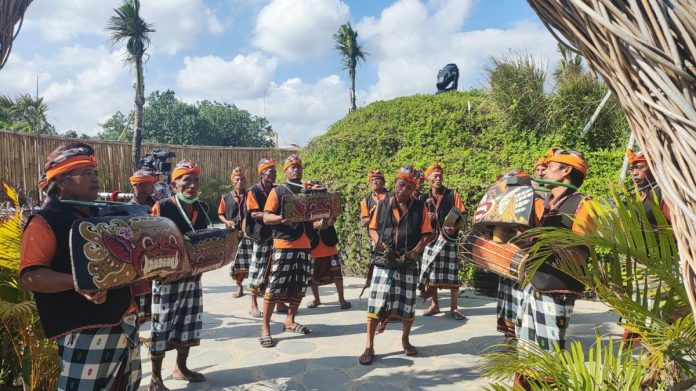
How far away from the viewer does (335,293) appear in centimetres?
732

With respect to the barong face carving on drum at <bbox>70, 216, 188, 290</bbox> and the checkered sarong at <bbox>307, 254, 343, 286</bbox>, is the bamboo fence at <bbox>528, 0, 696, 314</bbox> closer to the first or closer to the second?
the barong face carving on drum at <bbox>70, 216, 188, 290</bbox>

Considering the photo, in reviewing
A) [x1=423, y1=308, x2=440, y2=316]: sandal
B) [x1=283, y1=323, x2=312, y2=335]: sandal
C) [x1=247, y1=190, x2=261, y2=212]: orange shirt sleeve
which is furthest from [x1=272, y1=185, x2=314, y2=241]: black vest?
[x1=423, y1=308, x2=440, y2=316]: sandal

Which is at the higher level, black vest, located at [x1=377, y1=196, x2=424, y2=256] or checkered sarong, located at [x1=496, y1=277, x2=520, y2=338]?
black vest, located at [x1=377, y1=196, x2=424, y2=256]

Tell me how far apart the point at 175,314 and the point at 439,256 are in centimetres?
356

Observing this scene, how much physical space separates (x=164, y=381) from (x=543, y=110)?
9.33 metres

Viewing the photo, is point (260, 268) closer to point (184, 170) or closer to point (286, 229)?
point (286, 229)

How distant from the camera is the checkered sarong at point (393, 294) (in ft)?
14.5

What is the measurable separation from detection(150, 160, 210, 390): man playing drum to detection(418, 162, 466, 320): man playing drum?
318 cm

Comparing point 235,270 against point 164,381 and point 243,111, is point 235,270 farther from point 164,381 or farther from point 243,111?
point 243,111

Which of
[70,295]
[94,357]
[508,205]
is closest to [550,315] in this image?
[508,205]

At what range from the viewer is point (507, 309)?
4.50 m

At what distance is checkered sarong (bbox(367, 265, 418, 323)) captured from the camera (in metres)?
4.43

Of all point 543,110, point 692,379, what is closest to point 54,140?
point 543,110

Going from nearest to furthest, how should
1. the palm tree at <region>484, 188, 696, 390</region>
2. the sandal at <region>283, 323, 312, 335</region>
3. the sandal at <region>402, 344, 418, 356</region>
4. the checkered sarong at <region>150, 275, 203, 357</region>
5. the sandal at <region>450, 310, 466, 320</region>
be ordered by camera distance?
the palm tree at <region>484, 188, 696, 390</region>, the checkered sarong at <region>150, 275, 203, 357</region>, the sandal at <region>402, 344, 418, 356</region>, the sandal at <region>283, 323, 312, 335</region>, the sandal at <region>450, 310, 466, 320</region>
